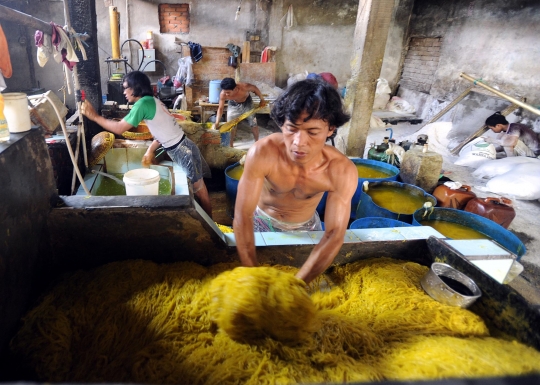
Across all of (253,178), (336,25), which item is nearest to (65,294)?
(253,178)

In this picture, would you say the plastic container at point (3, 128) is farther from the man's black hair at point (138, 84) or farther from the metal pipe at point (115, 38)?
the metal pipe at point (115, 38)

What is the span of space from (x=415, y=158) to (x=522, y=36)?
5.77 m

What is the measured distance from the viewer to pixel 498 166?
7031 mm

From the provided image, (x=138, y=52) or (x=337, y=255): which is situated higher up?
(x=138, y=52)

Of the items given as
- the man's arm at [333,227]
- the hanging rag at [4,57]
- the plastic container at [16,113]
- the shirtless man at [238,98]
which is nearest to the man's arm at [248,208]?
the man's arm at [333,227]

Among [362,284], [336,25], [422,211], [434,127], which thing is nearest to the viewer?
[362,284]

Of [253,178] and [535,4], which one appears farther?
[535,4]

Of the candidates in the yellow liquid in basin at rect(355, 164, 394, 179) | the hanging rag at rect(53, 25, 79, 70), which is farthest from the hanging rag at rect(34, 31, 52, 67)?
the yellow liquid in basin at rect(355, 164, 394, 179)

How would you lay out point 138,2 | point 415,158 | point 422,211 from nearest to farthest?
point 422,211, point 415,158, point 138,2

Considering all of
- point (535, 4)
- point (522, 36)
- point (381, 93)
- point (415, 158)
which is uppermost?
point (535, 4)

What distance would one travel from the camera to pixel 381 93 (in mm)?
13062

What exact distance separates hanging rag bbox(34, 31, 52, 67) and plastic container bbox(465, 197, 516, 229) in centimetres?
547

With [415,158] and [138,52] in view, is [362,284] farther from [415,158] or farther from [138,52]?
[138,52]

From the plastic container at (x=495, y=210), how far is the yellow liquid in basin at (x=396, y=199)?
0.71 metres
